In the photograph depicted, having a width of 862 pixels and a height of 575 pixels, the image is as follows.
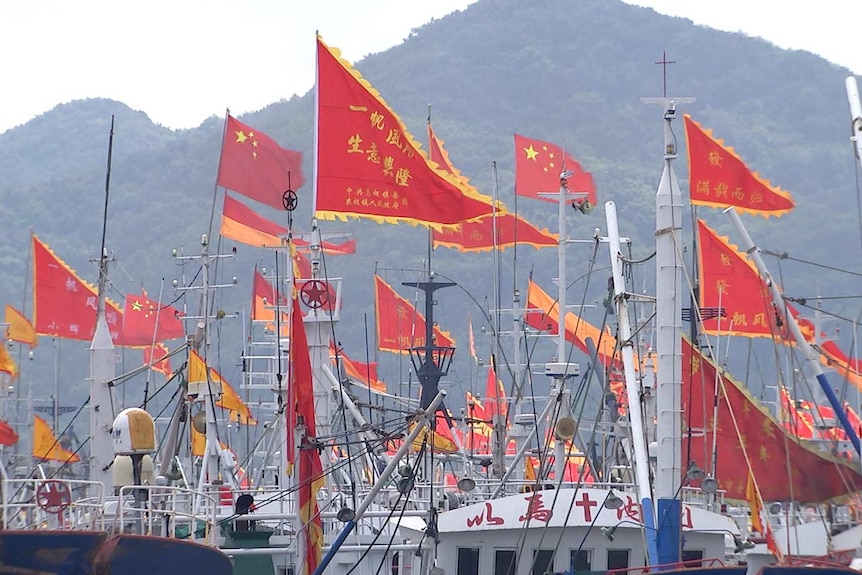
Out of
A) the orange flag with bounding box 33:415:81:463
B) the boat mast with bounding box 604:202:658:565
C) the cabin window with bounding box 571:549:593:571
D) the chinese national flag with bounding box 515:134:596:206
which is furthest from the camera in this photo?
the orange flag with bounding box 33:415:81:463

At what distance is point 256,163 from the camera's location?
37812 mm

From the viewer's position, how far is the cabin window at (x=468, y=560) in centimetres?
3148

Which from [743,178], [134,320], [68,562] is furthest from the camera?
[134,320]

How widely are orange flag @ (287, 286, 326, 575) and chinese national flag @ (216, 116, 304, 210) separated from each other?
8.83 meters

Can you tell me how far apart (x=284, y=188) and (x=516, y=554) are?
37.0 feet

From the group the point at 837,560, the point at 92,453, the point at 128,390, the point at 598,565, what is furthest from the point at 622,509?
the point at 128,390

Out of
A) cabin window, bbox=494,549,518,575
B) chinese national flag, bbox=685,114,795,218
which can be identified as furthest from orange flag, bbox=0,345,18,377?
chinese national flag, bbox=685,114,795,218

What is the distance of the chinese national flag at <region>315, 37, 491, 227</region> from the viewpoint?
3075 cm

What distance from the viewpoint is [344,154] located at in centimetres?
3081

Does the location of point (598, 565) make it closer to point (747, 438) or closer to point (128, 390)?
point (747, 438)

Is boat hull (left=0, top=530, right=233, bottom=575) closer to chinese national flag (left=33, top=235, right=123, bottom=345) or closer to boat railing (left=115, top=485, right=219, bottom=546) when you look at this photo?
boat railing (left=115, top=485, right=219, bottom=546)

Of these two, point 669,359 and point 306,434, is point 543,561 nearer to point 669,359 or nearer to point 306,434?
point 306,434

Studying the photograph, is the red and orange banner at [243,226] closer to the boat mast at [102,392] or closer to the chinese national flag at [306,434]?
the boat mast at [102,392]

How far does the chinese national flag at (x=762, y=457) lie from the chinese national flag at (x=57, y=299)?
17073 millimetres
